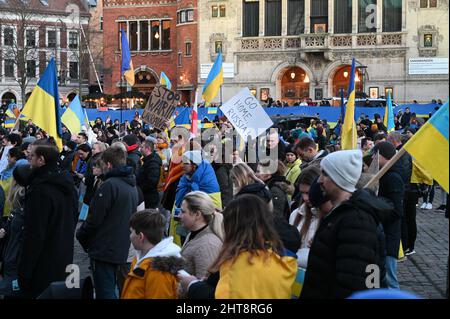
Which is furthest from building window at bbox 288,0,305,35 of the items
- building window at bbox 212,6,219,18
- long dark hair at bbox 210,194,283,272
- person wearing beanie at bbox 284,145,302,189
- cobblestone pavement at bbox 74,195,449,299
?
long dark hair at bbox 210,194,283,272

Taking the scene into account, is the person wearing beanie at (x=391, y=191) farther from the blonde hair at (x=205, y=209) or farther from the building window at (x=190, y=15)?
the building window at (x=190, y=15)

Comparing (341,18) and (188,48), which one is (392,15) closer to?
(341,18)

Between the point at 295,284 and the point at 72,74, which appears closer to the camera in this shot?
the point at 295,284

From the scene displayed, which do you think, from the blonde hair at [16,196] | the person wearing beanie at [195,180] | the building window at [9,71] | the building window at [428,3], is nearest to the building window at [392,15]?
the building window at [428,3]

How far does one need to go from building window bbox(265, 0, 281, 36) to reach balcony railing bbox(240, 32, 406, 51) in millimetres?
804

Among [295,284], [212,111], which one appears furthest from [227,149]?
[212,111]

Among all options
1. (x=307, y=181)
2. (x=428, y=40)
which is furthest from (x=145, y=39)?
(x=307, y=181)

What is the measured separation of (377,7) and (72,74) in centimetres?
3152

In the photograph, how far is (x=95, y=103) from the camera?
45.9 meters

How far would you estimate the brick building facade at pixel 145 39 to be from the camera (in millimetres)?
51312

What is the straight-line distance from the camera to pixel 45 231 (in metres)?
5.90

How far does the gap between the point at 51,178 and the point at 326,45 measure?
128 ft
